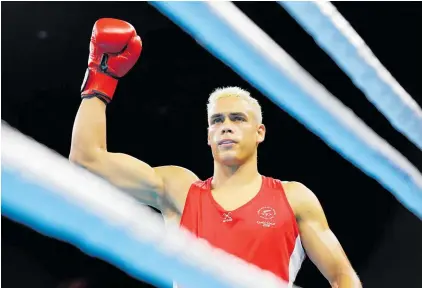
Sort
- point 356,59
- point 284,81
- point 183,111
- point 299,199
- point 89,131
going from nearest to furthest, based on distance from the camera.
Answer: point 89,131
point 299,199
point 284,81
point 356,59
point 183,111

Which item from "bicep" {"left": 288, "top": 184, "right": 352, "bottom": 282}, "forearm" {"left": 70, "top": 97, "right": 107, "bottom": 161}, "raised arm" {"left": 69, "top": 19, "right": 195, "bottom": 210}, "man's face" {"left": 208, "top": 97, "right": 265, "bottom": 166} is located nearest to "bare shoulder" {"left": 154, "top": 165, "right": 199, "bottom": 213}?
"raised arm" {"left": 69, "top": 19, "right": 195, "bottom": 210}

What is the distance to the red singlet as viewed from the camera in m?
1.66

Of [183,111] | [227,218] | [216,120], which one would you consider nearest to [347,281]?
[227,218]

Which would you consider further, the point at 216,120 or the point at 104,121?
the point at 216,120

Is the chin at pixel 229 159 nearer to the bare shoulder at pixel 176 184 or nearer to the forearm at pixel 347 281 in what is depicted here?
the bare shoulder at pixel 176 184

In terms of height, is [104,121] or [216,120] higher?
[216,120]

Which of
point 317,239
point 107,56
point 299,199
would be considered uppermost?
point 107,56

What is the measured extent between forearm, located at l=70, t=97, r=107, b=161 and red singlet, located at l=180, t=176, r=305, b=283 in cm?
34

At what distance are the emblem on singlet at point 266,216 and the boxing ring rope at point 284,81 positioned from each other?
0.49 metres

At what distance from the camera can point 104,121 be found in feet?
5.45

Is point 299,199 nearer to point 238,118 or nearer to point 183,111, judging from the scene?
point 238,118

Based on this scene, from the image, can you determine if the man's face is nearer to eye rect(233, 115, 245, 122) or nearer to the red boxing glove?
eye rect(233, 115, 245, 122)

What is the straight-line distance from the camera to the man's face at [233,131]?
5.70 feet

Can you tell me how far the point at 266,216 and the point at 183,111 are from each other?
0.96 metres
